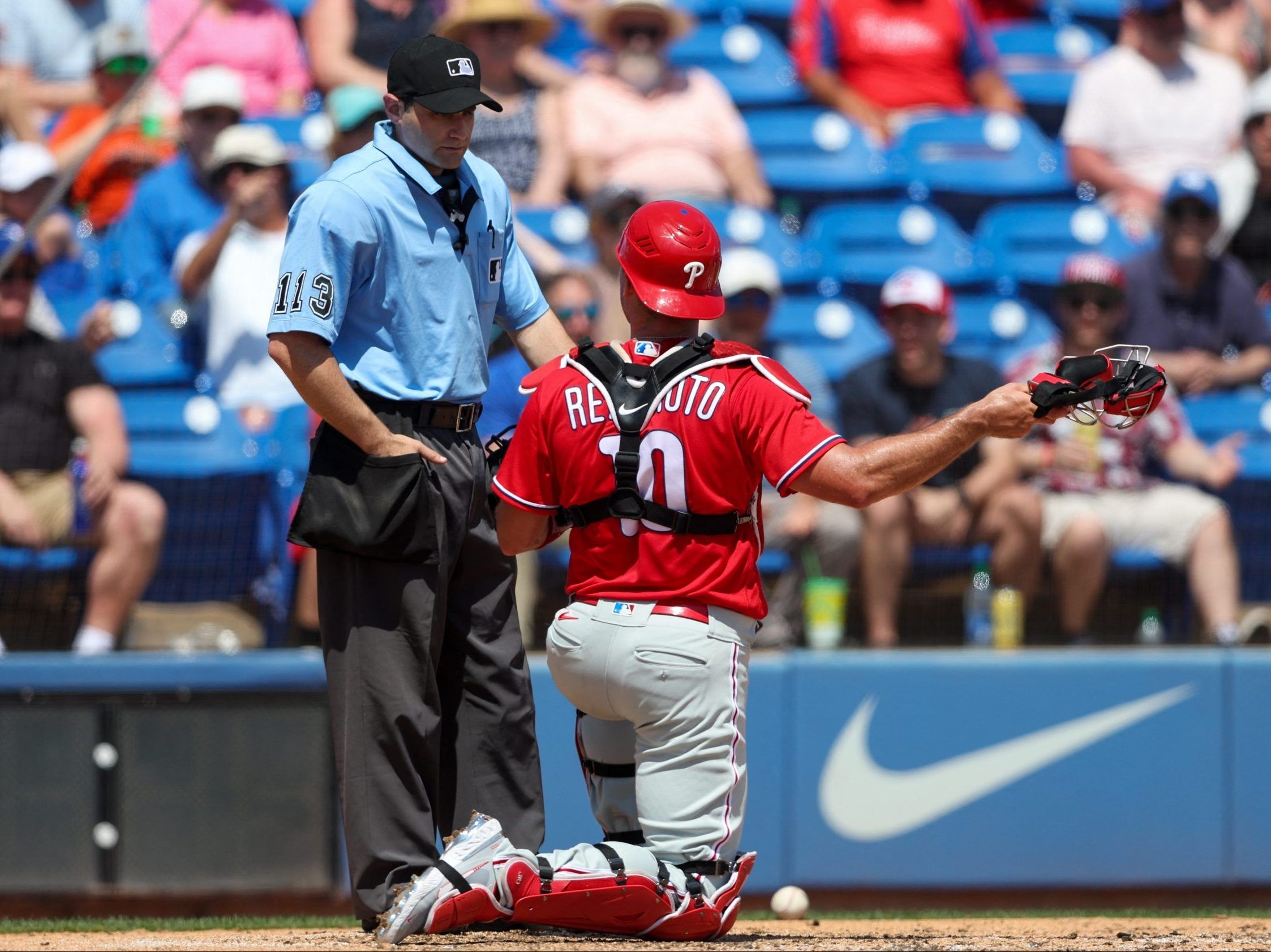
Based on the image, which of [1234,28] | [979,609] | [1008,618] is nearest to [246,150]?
[979,609]

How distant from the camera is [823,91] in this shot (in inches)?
336

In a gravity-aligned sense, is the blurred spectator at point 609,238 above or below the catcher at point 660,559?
above

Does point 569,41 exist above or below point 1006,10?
below

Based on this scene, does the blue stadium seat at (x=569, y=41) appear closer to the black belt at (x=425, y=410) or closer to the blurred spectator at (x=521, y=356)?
the blurred spectator at (x=521, y=356)

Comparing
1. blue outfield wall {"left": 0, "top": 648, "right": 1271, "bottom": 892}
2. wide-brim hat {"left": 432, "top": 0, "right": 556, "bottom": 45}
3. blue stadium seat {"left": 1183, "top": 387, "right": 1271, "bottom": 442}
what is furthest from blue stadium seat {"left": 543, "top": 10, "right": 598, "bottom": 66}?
blue outfield wall {"left": 0, "top": 648, "right": 1271, "bottom": 892}

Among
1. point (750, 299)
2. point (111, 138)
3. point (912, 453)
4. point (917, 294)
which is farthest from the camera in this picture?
point (111, 138)

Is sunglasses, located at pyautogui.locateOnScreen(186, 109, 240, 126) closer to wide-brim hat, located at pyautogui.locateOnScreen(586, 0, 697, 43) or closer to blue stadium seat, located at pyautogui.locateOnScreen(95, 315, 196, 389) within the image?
blue stadium seat, located at pyautogui.locateOnScreen(95, 315, 196, 389)

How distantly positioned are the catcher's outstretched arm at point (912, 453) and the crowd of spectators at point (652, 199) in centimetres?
233

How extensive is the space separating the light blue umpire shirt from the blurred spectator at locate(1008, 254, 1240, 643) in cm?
306

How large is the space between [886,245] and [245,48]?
3165mm

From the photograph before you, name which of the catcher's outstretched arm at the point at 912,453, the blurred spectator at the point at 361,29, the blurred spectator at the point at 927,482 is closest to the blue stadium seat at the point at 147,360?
the blurred spectator at the point at 361,29

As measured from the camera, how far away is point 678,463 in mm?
3289

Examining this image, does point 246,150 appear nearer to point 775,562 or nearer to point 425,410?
point 775,562

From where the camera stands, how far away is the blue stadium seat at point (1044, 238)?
25.4ft
